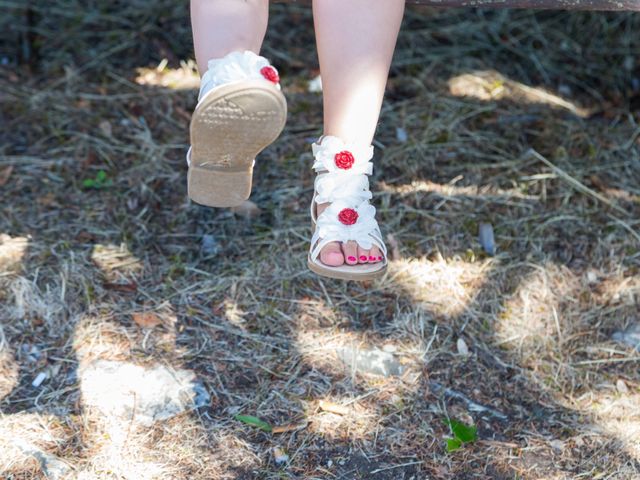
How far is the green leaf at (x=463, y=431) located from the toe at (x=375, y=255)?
47 cm

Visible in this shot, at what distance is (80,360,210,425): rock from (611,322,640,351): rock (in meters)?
1.12

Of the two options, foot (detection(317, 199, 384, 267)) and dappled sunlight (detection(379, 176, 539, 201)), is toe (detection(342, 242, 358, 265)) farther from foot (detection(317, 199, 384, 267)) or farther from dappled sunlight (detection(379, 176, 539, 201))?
dappled sunlight (detection(379, 176, 539, 201))

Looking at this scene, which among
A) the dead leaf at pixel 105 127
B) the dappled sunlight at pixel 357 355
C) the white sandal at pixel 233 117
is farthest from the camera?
the dead leaf at pixel 105 127

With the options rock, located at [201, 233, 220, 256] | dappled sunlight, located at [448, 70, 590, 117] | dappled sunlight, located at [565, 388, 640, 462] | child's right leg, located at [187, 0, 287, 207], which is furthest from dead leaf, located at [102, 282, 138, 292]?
dappled sunlight, located at [448, 70, 590, 117]

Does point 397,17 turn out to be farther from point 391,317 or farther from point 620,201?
point 620,201

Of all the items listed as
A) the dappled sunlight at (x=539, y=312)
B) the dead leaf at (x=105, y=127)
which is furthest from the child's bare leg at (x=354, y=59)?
the dead leaf at (x=105, y=127)

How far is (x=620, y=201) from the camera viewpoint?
2.64 metres

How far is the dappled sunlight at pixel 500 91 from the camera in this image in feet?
10.2

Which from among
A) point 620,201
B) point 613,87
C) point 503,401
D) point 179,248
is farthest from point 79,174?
point 613,87

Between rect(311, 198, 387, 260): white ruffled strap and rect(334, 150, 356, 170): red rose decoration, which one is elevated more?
rect(334, 150, 356, 170): red rose decoration

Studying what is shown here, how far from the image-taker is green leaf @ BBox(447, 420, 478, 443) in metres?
1.96

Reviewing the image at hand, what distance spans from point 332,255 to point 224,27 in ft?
1.73

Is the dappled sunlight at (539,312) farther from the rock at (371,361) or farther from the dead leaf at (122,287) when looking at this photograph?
the dead leaf at (122,287)

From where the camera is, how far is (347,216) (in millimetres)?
1821
